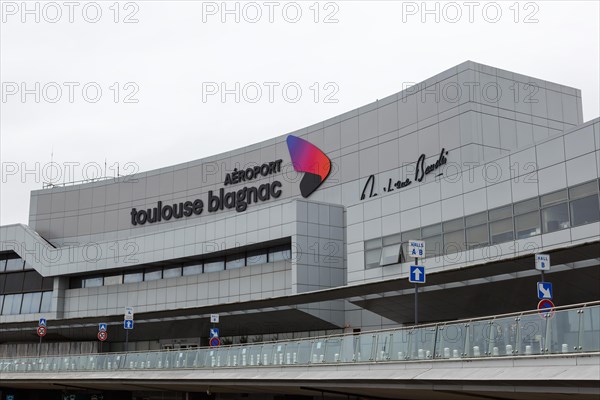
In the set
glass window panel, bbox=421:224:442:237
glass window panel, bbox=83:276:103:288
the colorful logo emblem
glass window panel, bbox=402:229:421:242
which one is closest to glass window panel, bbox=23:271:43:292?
glass window panel, bbox=83:276:103:288

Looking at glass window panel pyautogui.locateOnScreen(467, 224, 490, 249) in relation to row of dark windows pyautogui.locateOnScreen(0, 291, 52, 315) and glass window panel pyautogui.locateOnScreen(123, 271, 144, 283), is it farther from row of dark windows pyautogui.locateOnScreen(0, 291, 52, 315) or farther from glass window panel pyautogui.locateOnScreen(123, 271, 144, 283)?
row of dark windows pyautogui.locateOnScreen(0, 291, 52, 315)

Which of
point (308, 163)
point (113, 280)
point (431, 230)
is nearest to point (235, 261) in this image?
point (308, 163)

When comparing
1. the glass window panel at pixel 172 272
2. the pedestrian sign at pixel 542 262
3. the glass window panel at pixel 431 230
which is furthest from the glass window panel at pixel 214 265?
the pedestrian sign at pixel 542 262

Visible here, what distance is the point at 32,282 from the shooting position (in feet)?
216

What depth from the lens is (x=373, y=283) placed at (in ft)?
128

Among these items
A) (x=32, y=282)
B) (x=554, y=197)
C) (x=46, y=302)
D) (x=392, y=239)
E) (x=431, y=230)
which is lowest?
(x=554, y=197)

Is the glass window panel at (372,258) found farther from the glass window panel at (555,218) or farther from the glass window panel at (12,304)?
the glass window panel at (12,304)

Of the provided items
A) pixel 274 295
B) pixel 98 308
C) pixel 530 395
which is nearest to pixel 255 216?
pixel 274 295

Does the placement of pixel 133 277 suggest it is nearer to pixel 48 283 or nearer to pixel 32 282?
pixel 48 283

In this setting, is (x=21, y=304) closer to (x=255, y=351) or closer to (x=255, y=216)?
(x=255, y=216)

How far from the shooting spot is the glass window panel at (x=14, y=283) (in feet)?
218

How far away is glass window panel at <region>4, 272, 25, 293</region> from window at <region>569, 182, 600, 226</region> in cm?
4992

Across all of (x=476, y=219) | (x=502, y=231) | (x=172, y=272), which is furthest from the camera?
(x=172, y=272)

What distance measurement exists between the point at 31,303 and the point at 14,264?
461cm
